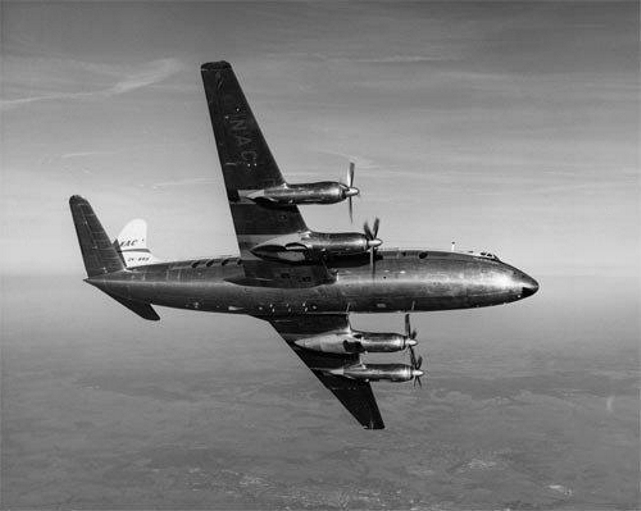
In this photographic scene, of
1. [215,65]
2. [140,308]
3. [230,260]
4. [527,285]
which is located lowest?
[140,308]

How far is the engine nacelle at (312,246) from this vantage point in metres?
30.9

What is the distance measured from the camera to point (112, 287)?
4181cm

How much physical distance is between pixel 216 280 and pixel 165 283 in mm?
4541

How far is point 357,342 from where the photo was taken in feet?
130

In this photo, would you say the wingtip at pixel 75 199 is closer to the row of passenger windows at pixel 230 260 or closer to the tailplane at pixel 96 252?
the tailplane at pixel 96 252

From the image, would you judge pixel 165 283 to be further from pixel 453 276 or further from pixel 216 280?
pixel 453 276

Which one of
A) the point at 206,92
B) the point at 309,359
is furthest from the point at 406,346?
the point at 206,92

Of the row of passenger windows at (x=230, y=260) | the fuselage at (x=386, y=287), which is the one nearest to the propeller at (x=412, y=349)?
the fuselage at (x=386, y=287)

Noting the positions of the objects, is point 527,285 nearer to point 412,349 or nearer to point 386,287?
point 386,287

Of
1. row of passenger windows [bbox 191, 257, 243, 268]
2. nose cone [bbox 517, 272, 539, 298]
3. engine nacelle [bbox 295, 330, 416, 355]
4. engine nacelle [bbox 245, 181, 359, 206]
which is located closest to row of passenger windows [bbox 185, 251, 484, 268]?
row of passenger windows [bbox 191, 257, 243, 268]

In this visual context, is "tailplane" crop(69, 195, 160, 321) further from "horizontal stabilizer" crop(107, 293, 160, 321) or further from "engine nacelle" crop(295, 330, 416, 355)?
"engine nacelle" crop(295, 330, 416, 355)

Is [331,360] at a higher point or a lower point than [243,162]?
lower

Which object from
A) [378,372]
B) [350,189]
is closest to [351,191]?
[350,189]

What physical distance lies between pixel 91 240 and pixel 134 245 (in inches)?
132
